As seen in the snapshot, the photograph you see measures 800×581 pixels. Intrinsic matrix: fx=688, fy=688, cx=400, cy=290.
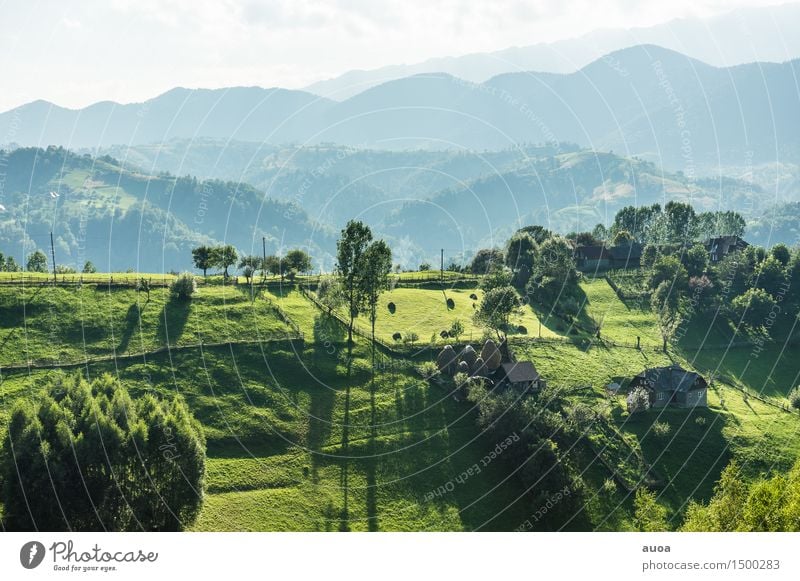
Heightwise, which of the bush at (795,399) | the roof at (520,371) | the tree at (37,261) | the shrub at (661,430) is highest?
the tree at (37,261)

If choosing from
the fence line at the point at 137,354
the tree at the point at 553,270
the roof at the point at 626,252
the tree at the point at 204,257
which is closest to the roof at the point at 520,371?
the fence line at the point at 137,354

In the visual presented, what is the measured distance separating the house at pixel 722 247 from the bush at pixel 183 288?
119 metres

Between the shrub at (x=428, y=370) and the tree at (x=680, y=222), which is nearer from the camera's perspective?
the shrub at (x=428, y=370)

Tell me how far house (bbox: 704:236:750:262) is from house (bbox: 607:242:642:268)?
53.0 ft

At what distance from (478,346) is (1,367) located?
59888 millimetres

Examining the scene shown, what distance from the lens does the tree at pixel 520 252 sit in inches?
5650

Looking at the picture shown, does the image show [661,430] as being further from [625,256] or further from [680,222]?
[680,222]

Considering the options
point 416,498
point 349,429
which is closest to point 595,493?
point 416,498

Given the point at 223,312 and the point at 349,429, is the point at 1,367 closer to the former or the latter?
the point at 223,312

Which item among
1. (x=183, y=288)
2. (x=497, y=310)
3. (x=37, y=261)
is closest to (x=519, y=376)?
(x=497, y=310)

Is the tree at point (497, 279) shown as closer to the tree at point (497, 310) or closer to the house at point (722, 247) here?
the tree at point (497, 310)

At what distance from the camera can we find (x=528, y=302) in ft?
425

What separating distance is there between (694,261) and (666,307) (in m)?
24.1
